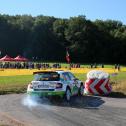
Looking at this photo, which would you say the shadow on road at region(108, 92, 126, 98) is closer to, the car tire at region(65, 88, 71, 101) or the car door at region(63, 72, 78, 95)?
the car door at region(63, 72, 78, 95)

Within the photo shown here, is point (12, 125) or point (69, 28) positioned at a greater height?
point (69, 28)

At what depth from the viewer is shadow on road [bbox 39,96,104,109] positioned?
61.4ft

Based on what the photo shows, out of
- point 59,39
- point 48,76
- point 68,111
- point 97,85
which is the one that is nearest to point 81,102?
point 48,76

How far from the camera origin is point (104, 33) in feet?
470

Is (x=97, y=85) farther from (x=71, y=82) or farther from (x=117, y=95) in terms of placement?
(x=71, y=82)

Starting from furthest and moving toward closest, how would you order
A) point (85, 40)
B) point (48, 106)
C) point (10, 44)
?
point (85, 40)
point (10, 44)
point (48, 106)

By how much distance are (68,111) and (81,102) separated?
3.40 metres

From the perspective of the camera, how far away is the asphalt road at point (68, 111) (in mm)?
14082

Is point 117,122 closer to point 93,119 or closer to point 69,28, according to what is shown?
point 93,119

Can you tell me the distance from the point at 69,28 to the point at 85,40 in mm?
8113

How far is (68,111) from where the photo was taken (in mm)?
16891

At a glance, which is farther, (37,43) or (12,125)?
(37,43)

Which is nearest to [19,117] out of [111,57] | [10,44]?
[10,44]

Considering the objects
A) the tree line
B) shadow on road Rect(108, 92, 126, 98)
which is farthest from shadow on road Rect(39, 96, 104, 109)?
the tree line
